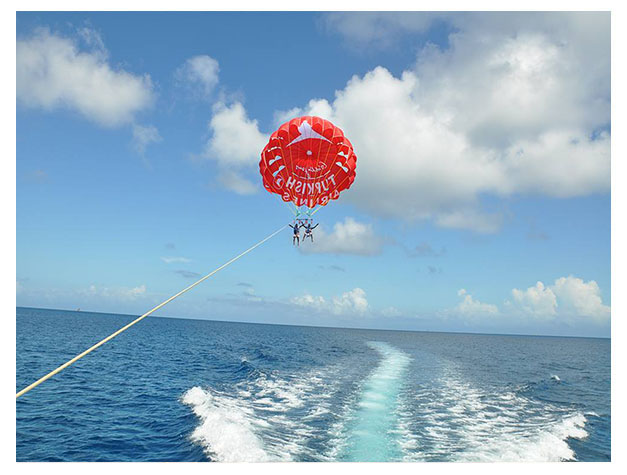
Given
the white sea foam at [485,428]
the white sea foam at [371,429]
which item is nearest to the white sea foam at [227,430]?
the white sea foam at [371,429]

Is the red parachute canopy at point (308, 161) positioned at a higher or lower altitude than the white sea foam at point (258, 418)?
higher

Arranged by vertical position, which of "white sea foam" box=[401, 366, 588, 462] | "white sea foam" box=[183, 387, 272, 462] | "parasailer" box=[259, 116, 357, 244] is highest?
"parasailer" box=[259, 116, 357, 244]

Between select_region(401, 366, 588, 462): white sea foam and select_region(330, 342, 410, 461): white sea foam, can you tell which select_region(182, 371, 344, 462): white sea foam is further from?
select_region(401, 366, 588, 462): white sea foam

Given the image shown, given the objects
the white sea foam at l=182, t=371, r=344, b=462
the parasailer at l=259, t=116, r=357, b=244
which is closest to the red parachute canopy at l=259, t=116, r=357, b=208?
the parasailer at l=259, t=116, r=357, b=244

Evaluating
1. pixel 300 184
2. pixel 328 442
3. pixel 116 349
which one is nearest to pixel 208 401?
pixel 328 442

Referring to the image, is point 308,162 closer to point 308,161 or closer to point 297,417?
point 308,161

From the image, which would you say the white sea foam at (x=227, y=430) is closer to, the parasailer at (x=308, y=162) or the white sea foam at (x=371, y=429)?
the white sea foam at (x=371, y=429)

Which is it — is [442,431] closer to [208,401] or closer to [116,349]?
[208,401]
